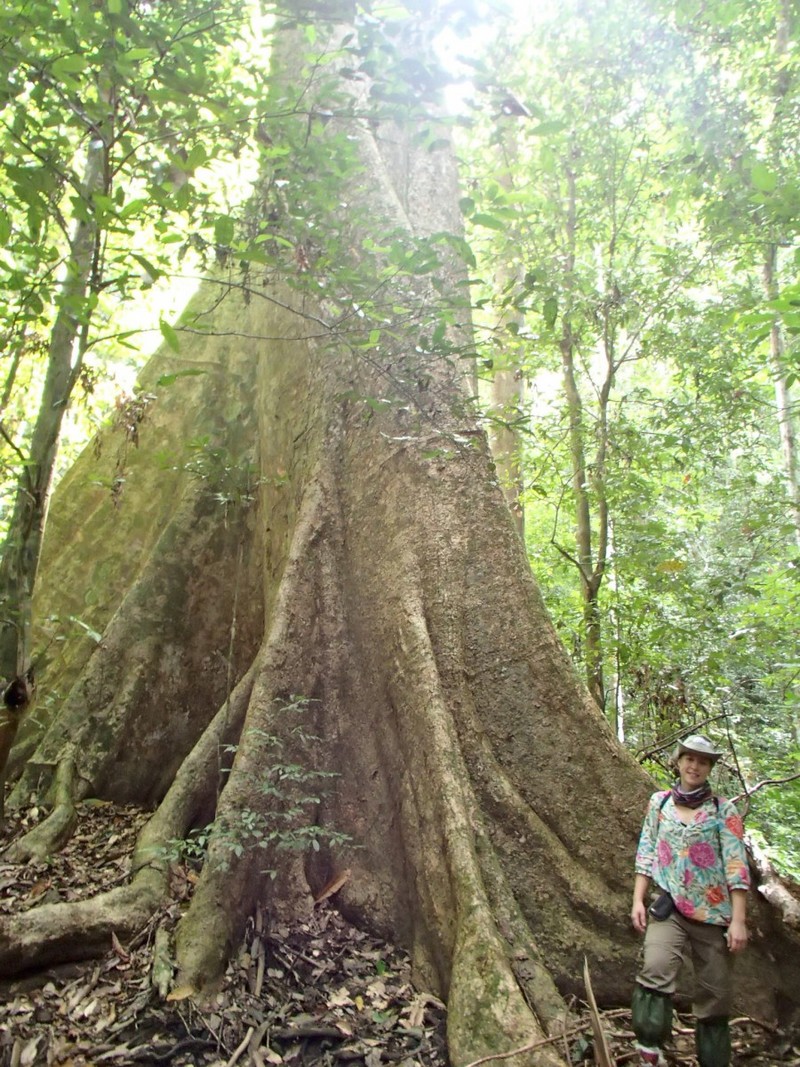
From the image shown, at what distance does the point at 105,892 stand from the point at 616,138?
315 inches

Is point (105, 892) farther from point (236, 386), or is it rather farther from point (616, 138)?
point (616, 138)

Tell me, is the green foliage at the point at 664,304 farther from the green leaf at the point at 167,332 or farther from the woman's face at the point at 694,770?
the green leaf at the point at 167,332

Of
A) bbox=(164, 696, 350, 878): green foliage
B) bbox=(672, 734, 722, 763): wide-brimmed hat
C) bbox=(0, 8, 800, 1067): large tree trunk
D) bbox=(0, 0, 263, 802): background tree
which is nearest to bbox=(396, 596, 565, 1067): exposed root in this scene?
bbox=(0, 8, 800, 1067): large tree trunk

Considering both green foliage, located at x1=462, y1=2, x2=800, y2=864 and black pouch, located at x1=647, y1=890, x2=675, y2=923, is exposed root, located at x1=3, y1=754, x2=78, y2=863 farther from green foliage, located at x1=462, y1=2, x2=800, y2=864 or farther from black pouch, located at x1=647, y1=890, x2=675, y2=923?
green foliage, located at x1=462, y1=2, x2=800, y2=864

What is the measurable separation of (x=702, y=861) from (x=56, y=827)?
12.2ft

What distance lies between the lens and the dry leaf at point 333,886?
3.95 metres

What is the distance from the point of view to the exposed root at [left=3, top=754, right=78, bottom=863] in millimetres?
4164

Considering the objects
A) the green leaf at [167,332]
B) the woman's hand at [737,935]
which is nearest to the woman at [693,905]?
the woman's hand at [737,935]

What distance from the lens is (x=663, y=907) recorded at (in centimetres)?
330

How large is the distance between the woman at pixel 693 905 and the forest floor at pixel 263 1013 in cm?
25

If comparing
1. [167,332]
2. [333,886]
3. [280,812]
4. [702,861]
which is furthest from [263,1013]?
[167,332]

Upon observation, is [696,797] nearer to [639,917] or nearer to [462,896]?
[639,917]

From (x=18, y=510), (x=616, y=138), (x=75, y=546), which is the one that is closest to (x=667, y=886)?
(x=18, y=510)

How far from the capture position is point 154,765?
5195mm
